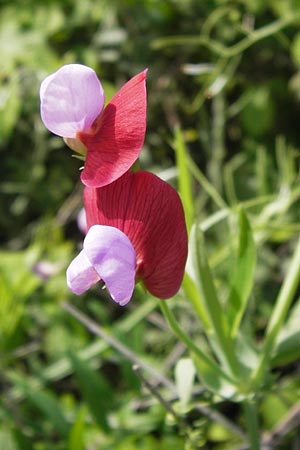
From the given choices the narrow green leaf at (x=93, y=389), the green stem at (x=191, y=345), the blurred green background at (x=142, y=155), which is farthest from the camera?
the blurred green background at (x=142, y=155)

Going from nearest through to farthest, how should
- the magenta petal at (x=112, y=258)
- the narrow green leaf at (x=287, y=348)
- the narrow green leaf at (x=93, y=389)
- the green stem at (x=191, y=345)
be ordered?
the magenta petal at (x=112, y=258)
the green stem at (x=191, y=345)
the narrow green leaf at (x=287, y=348)
the narrow green leaf at (x=93, y=389)

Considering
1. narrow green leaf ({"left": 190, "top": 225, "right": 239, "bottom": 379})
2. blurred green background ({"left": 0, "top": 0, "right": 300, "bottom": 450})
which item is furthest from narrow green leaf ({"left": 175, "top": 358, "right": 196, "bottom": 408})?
blurred green background ({"left": 0, "top": 0, "right": 300, "bottom": 450})

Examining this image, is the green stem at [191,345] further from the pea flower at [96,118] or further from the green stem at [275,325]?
the pea flower at [96,118]

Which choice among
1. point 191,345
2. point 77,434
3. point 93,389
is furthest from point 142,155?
→ point 191,345

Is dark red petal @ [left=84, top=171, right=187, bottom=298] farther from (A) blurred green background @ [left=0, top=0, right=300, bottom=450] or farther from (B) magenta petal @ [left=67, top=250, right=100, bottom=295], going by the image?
(A) blurred green background @ [left=0, top=0, right=300, bottom=450]

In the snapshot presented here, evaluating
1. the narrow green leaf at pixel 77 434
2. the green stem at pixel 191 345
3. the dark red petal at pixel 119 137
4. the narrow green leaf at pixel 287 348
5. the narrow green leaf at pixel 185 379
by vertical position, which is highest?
the dark red petal at pixel 119 137

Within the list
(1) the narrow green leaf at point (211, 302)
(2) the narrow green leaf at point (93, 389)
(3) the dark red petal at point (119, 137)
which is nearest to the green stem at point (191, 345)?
(1) the narrow green leaf at point (211, 302)

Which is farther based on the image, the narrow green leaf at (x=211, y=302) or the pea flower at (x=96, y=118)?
the narrow green leaf at (x=211, y=302)
